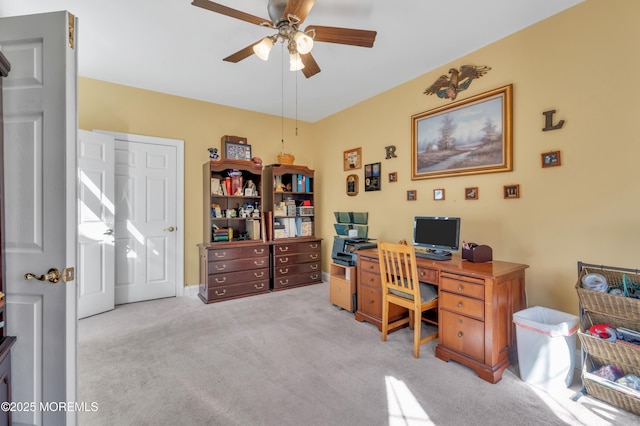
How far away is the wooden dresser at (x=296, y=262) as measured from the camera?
168 inches

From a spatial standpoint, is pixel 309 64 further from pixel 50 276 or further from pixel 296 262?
pixel 296 262

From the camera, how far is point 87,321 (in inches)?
122

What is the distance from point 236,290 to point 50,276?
2733mm

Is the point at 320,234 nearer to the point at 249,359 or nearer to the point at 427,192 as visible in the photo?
the point at 427,192

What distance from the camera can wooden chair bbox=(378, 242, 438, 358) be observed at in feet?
7.70

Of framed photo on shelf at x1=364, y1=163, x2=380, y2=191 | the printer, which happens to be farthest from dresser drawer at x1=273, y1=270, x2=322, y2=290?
framed photo on shelf at x1=364, y1=163, x2=380, y2=191

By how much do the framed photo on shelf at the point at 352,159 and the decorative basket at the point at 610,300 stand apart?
2.81 meters

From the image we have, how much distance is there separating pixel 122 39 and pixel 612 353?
4.45m

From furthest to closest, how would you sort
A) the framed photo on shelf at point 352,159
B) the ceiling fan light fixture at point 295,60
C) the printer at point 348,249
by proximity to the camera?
the framed photo on shelf at point 352,159 → the printer at point 348,249 → the ceiling fan light fixture at point 295,60

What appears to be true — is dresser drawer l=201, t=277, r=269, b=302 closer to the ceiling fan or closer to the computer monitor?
the computer monitor

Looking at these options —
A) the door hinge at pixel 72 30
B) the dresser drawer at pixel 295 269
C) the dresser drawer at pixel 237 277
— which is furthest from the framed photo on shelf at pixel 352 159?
the door hinge at pixel 72 30

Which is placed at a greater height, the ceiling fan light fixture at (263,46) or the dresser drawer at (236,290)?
the ceiling fan light fixture at (263,46)

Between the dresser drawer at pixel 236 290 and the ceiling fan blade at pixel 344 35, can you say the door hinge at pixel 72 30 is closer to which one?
the ceiling fan blade at pixel 344 35

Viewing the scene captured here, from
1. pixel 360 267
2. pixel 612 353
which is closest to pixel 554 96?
pixel 612 353
